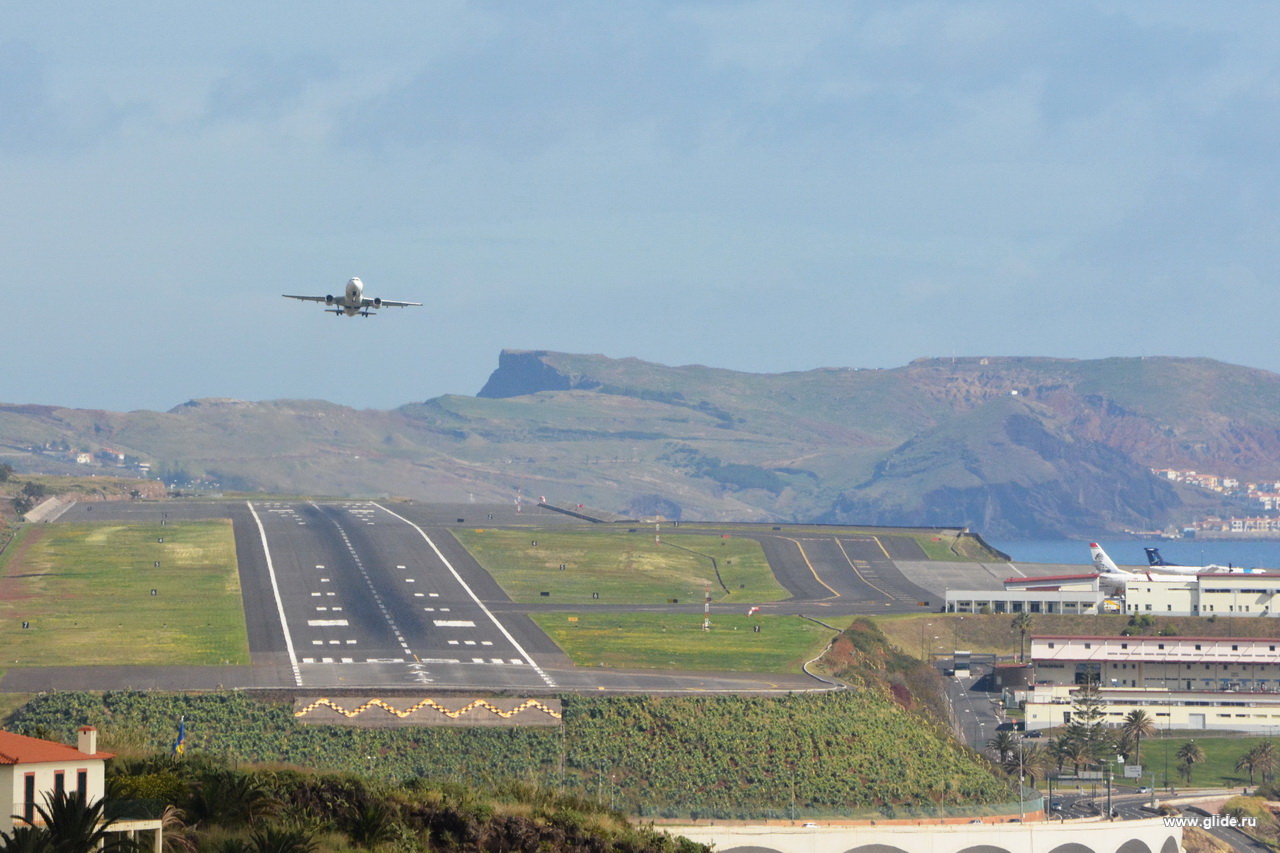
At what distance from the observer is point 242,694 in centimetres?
12494

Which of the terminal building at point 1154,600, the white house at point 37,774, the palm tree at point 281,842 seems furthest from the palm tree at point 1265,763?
the white house at point 37,774

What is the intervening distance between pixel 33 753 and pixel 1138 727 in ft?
405

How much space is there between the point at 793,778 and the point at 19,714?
53742 mm

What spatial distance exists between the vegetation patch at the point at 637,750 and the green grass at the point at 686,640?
2015cm

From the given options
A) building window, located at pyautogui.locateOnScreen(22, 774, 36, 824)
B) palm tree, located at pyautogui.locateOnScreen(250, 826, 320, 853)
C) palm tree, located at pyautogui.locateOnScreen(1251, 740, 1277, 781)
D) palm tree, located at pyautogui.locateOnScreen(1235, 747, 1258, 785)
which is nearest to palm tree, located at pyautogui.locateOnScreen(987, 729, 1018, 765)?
palm tree, located at pyautogui.locateOnScreen(1235, 747, 1258, 785)

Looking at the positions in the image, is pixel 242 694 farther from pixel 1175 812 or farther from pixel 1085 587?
pixel 1085 587

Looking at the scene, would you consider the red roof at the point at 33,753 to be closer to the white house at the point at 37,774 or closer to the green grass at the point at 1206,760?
the white house at the point at 37,774

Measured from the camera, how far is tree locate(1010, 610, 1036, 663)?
180 meters

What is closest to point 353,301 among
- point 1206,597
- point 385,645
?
point 385,645

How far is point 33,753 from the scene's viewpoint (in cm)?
4594

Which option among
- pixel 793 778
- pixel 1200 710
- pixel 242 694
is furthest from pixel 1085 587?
pixel 242 694

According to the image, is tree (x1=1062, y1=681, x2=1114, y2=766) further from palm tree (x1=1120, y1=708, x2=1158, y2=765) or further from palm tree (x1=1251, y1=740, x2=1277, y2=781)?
palm tree (x1=1251, y1=740, x2=1277, y2=781)

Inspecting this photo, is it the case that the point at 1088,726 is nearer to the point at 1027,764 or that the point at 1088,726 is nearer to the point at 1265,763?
the point at 1027,764

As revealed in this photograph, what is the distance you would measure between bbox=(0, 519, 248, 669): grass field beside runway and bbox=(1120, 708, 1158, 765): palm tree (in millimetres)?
75923
